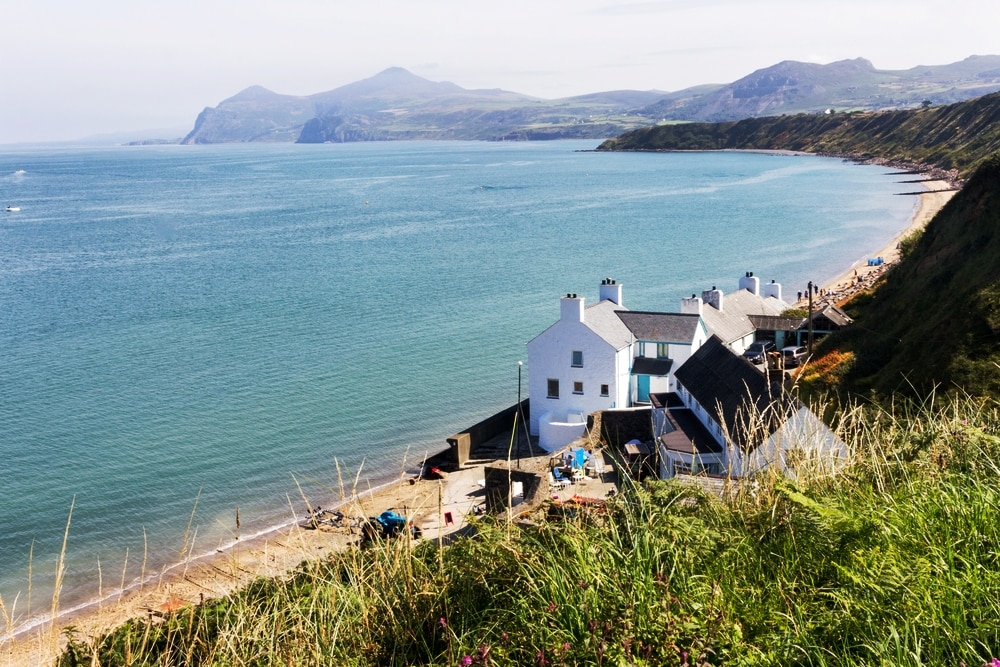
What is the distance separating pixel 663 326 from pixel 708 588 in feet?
85.0

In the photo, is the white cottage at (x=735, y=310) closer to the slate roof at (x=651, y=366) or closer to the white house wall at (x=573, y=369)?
the slate roof at (x=651, y=366)

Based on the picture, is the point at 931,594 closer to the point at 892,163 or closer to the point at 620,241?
the point at 620,241

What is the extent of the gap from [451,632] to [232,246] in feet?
296

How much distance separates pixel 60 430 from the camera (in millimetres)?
36312

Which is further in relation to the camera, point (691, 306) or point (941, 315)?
point (691, 306)

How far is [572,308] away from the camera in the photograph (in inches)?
1161

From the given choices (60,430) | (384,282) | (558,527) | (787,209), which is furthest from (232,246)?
(558,527)

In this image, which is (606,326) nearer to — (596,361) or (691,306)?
(596,361)

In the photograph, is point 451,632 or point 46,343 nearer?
point 451,632

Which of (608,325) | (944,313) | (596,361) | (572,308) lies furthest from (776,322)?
(572,308)

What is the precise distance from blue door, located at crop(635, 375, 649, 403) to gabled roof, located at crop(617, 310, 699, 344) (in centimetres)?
152

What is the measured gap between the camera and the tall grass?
487cm

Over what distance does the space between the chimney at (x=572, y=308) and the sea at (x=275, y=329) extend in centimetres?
772

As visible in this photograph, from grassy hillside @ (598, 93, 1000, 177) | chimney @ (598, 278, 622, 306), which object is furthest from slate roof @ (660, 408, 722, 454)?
grassy hillside @ (598, 93, 1000, 177)
